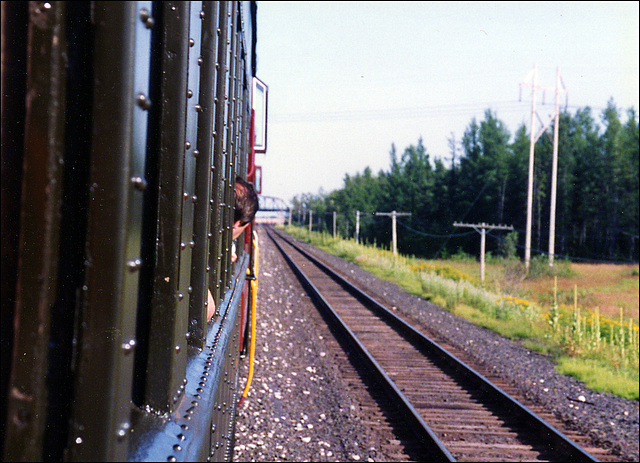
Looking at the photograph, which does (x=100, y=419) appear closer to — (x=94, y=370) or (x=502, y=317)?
(x=94, y=370)

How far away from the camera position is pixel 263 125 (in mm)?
5160

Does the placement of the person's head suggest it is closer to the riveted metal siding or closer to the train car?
the riveted metal siding

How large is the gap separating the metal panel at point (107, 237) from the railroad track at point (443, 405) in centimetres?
403

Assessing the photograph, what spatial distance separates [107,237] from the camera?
73 centimetres

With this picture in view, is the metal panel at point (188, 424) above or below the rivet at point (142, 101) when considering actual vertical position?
below

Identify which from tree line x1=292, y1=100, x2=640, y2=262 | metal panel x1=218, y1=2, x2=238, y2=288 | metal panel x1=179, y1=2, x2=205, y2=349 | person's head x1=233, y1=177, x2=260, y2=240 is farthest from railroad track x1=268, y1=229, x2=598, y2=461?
tree line x1=292, y1=100, x2=640, y2=262

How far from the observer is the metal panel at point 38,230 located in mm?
662

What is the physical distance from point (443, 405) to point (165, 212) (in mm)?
5415

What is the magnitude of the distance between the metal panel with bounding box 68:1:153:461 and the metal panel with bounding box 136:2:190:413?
0.74 ft

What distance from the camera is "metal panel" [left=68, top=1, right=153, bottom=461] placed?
719mm

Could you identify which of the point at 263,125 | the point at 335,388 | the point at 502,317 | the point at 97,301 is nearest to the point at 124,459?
the point at 97,301

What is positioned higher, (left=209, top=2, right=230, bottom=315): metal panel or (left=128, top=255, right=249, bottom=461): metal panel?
(left=209, top=2, right=230, bottom=315): metal panel

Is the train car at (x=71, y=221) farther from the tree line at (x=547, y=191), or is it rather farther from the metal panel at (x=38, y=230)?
the tree line at (x=547, y=191)

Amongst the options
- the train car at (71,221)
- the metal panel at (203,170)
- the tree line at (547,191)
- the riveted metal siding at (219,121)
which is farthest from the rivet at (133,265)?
the tree line at (547,191)
